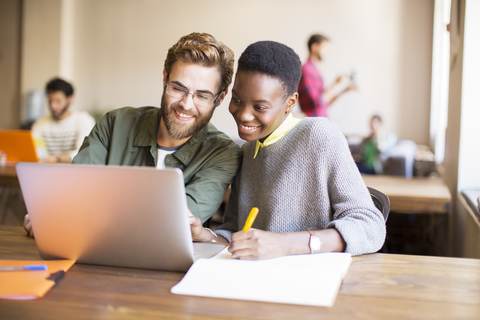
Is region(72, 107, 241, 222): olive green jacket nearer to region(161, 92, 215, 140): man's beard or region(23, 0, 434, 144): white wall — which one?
region(161, 92, 215, 140): man's beard

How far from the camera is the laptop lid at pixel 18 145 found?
268 cm

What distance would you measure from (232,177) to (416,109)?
527cm

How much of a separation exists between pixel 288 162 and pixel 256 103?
18 cm

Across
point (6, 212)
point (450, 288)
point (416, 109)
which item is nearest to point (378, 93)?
point (416, 109)

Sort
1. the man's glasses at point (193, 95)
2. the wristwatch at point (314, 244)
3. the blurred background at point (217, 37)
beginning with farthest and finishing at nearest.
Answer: the blurred background at point (217, 37)
the man's glasses at point (193, 95)
the wristwatch at point (314, 244)

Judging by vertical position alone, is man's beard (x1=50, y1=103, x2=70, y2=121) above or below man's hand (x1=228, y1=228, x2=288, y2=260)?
above

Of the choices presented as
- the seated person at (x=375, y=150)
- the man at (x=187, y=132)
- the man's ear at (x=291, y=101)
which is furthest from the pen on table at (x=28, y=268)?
the seated person at (x=375, y=150)

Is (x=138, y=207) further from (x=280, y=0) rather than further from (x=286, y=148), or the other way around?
→ (x=280, y=0)

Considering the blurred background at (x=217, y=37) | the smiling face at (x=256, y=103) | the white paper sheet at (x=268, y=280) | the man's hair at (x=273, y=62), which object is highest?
the blurred background at (x=217, y=37)

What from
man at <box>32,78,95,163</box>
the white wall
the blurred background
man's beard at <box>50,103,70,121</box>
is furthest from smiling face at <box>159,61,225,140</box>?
the white wall

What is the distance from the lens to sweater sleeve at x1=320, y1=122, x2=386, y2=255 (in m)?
0.99

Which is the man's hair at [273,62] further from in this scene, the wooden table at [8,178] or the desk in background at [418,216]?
the wooden table at [8,178]

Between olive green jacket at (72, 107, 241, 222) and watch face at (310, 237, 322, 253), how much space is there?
1.35 ft

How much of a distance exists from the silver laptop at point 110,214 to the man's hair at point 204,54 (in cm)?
63
